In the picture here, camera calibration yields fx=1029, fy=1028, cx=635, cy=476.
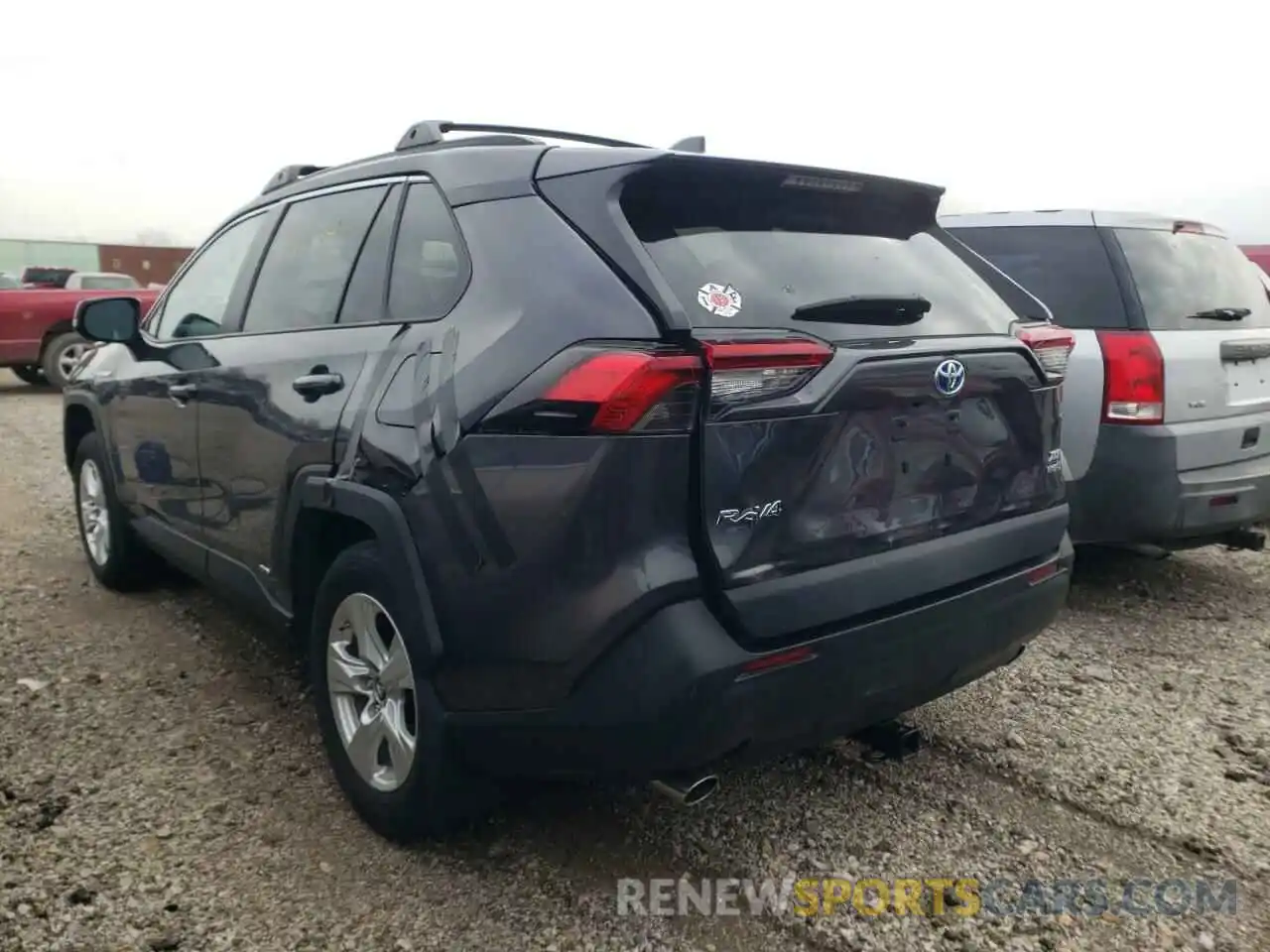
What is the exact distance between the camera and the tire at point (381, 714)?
2.45 meters

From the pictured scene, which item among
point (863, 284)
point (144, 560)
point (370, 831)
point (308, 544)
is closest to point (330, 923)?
point (370, 831)

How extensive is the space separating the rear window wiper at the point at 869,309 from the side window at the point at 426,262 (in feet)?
2.73

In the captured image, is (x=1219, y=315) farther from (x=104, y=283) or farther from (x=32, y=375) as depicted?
(x=104, y=283)

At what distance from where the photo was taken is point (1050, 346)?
9.23ft

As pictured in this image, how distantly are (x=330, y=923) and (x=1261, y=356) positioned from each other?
4.32 meters

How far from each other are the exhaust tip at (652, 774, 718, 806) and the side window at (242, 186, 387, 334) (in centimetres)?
165

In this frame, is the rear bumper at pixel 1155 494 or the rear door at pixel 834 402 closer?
the rear door at pixel 834 402

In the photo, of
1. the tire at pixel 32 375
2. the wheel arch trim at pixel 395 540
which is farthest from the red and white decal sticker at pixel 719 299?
the tire at pixel 32 375

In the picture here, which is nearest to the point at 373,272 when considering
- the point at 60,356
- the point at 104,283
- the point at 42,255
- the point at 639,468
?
the point at 639,468

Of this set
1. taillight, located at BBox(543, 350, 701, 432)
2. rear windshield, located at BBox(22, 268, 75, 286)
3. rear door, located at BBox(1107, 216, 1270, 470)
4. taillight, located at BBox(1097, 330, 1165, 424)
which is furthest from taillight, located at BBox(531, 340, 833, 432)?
rear windshield, located at BBox(22, 268, 75, 286)

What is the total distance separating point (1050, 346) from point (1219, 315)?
216 cm

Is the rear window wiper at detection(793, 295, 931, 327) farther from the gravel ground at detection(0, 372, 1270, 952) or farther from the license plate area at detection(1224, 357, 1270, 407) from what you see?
the license plate area at detection(1224, 357, 1270, 407)

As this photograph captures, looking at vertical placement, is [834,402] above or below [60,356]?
above

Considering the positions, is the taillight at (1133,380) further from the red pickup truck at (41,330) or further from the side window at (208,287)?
the red pickup truck at (41,330)
